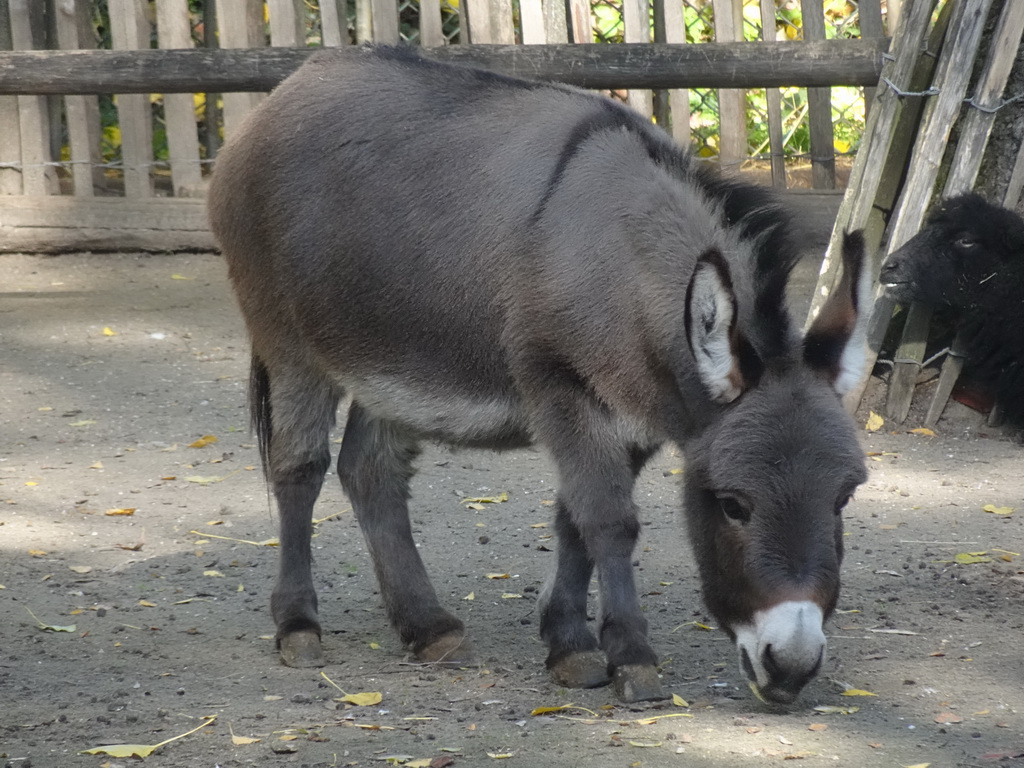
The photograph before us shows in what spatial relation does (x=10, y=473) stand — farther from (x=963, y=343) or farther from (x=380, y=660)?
(x=963, y=343)

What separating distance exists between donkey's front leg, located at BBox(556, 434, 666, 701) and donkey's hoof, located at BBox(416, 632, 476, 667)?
1.97 ft

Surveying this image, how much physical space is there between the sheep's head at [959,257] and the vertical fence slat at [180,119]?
490 cm

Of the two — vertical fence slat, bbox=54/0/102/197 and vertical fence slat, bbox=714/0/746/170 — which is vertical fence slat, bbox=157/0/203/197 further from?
vertical fence slat, bbox=714/0/746/170

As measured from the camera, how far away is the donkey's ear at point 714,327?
336cm

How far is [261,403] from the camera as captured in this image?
4871mm

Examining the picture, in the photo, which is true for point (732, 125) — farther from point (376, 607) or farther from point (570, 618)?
point (570, 618)

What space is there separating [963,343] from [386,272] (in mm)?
4054

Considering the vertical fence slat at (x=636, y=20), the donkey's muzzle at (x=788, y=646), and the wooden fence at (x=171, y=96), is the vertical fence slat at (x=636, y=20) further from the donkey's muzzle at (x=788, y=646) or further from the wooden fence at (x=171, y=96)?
the donkey's muzzle at (x=788, y=646)

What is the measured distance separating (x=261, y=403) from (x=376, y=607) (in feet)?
2.98

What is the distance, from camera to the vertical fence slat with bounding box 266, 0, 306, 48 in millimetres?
8734

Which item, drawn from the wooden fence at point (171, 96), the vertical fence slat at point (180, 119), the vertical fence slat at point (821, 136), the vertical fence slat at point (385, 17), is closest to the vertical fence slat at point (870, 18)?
the wooden fence at point (171, 96)

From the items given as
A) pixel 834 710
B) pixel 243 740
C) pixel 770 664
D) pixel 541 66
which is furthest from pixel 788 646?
pixel 541 66

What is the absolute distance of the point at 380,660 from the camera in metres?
4.41

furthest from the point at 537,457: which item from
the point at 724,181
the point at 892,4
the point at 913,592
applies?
the point at 892,4
